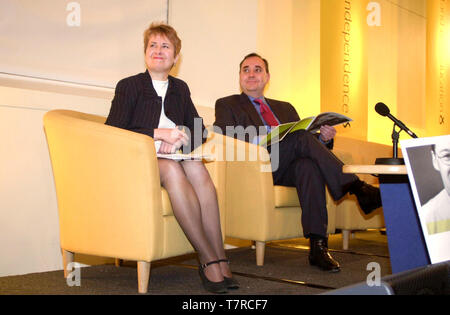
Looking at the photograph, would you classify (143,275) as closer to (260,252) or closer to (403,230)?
(260,252)

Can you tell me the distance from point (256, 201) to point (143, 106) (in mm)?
893

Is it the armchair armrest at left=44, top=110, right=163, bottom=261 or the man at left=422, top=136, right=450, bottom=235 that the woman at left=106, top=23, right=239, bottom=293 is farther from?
the man at left=422, top=136, right=450, bottom=235

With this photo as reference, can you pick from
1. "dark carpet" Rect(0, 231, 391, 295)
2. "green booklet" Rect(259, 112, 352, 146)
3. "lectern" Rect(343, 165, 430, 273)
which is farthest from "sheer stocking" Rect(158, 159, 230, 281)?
"lectern" Rect(343, 165, 430, 273)

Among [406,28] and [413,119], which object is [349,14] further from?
[413,119]

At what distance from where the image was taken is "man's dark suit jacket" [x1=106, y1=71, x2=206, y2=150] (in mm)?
2359

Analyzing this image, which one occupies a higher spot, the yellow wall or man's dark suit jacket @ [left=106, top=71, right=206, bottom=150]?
the yellow wall

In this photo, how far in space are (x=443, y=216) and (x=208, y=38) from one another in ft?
8.71

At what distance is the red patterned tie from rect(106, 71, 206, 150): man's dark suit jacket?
89cm

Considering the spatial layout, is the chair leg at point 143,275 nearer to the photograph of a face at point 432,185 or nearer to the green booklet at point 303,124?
the green booklet at point 303,124

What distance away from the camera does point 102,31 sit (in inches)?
120

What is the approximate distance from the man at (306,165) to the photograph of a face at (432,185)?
128 centimetres

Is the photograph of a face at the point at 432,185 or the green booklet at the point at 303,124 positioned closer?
the photograph of a face at the point at 432,185

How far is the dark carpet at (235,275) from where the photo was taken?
218cm

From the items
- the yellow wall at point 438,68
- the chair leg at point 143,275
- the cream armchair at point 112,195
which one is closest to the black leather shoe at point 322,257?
the cream armchair at point 112,195
